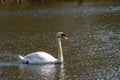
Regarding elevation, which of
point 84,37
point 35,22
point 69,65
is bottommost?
point 69,65

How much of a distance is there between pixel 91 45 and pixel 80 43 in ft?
4.01

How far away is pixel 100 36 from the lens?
102 ft

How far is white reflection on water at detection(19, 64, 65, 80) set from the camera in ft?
62.8

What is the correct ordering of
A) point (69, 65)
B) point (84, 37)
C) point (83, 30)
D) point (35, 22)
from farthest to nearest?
point (35, 22)
point (83, 30)
point (84, 37)
point (69, 65)

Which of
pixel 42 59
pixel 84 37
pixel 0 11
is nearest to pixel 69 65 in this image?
pixel 42 59

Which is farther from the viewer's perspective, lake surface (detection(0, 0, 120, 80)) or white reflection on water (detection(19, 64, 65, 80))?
lake surface (detection(0, 0, 120, 80))

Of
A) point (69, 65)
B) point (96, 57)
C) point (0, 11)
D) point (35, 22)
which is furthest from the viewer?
point (0, 11)

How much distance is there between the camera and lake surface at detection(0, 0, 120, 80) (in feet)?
64.2

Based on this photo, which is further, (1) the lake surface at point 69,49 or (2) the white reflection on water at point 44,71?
(1) the lake surface at point 69,49

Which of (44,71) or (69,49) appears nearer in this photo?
(44,71)

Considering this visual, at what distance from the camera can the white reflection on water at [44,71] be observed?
19156 millimetres

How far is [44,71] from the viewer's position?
20.4 m

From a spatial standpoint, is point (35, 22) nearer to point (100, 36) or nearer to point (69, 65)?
point (100, 36)

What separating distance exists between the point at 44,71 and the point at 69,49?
572cm
